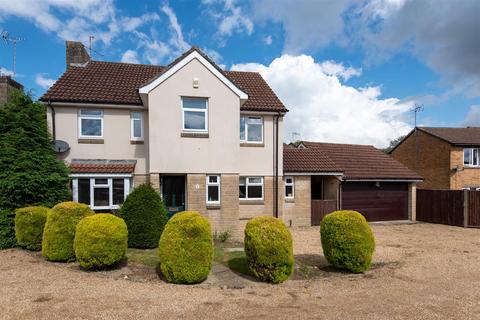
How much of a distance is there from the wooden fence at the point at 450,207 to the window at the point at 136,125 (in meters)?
17.5

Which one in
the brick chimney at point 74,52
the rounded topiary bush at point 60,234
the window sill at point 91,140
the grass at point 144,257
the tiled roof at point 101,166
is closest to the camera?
the rounded topiary bush at point 60,234

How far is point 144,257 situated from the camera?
358 inches

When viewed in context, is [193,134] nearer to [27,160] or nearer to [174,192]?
[174,192]

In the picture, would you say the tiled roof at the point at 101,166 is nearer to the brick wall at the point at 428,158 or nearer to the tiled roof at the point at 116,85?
the tiled roof at the point at 116,85

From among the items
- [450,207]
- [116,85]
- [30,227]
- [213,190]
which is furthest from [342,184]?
[30,227]

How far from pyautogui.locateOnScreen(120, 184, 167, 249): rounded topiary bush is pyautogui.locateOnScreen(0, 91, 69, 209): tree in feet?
10.0

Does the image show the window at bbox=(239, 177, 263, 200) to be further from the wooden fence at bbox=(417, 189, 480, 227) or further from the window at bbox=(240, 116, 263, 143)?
the wooden fence at bbox=(417, 189, 480, 227)

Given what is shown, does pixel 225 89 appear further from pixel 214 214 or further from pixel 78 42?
pixel 78 42

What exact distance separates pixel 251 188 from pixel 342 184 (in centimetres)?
606

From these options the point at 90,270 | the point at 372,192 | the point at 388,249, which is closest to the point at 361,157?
the point at 372,192

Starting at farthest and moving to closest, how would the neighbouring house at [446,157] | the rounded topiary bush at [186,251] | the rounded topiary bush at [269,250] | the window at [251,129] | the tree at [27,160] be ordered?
the neighbouring house at [446,157], the window at [251,129], the tree at [27,160], the rounded topiary bush at [269,250], the rounded topiary bush at [186,251]

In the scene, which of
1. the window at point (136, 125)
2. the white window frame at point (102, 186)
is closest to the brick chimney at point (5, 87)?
the window at point (136, 125)

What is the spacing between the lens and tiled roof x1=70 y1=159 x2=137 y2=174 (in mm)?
12414

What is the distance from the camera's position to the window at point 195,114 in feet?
42.3
